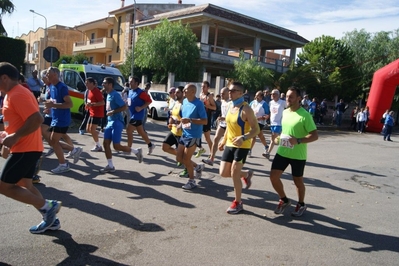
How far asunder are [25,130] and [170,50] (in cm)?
2213

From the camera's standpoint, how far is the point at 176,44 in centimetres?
2531

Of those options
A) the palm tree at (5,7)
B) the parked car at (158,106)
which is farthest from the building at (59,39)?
the parked car at (158,106)

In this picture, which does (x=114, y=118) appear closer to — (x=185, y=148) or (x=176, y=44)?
(x=185, y=148)

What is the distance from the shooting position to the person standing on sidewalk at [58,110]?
6.59 metres

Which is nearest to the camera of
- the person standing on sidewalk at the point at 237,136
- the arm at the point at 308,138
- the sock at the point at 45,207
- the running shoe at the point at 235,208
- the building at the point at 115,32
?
the sock at the point at 45,207

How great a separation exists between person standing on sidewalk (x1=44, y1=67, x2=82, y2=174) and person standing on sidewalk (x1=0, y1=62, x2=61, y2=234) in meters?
2.66

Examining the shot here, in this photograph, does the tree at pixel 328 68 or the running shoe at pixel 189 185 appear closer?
the running shoe at pixel 189 185

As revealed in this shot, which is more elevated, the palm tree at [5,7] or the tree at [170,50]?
the palm tree at [5,7]

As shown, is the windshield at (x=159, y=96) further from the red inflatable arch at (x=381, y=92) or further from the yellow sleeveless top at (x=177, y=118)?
the red inflatable arch at (x=381, y=92)

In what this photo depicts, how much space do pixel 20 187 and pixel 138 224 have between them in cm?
153

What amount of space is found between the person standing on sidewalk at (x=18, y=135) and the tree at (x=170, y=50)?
71.6ft

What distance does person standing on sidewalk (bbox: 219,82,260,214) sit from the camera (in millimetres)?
5211

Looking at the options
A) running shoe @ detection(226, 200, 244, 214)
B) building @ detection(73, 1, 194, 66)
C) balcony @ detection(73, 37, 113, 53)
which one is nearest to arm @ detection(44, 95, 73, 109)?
running shoe @ detection(226, 200, 244, 214)

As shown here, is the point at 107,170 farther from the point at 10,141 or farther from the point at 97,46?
the point at 97,46
